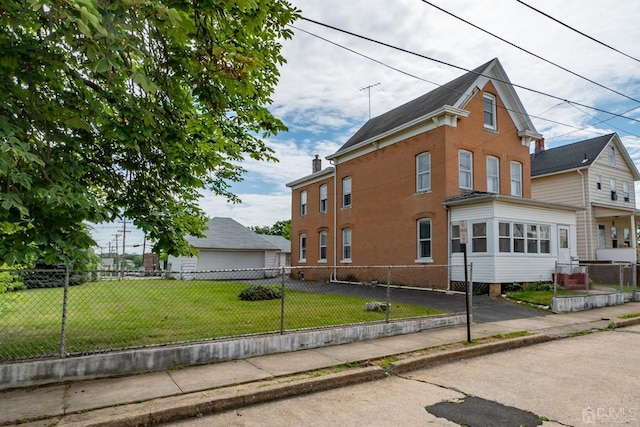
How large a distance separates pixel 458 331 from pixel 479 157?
11817 millimetres

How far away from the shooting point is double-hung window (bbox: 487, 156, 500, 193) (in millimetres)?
19719

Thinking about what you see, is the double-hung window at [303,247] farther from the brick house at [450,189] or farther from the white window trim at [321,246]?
the brick house at [450,189]

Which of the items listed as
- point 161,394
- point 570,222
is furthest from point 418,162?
point 161,394

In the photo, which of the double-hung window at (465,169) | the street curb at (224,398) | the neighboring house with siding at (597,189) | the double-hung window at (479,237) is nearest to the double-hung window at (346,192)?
the double-hung window at (465,169)

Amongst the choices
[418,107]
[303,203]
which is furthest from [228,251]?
[418,107]

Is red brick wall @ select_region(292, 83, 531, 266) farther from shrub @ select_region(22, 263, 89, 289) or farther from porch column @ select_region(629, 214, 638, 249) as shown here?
shrub @ select_region(22, 263, 89, 289)

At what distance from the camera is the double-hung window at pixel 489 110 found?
19.8 meters

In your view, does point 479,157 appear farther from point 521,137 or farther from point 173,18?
point 173,18

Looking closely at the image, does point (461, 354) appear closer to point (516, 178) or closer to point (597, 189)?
point (516, 178)

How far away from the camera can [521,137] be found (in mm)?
20938

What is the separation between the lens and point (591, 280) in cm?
1853

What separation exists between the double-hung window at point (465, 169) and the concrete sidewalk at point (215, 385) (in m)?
11.1

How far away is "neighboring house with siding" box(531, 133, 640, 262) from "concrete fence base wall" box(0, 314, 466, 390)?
2120 centimetres

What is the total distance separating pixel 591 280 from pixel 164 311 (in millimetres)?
17924
